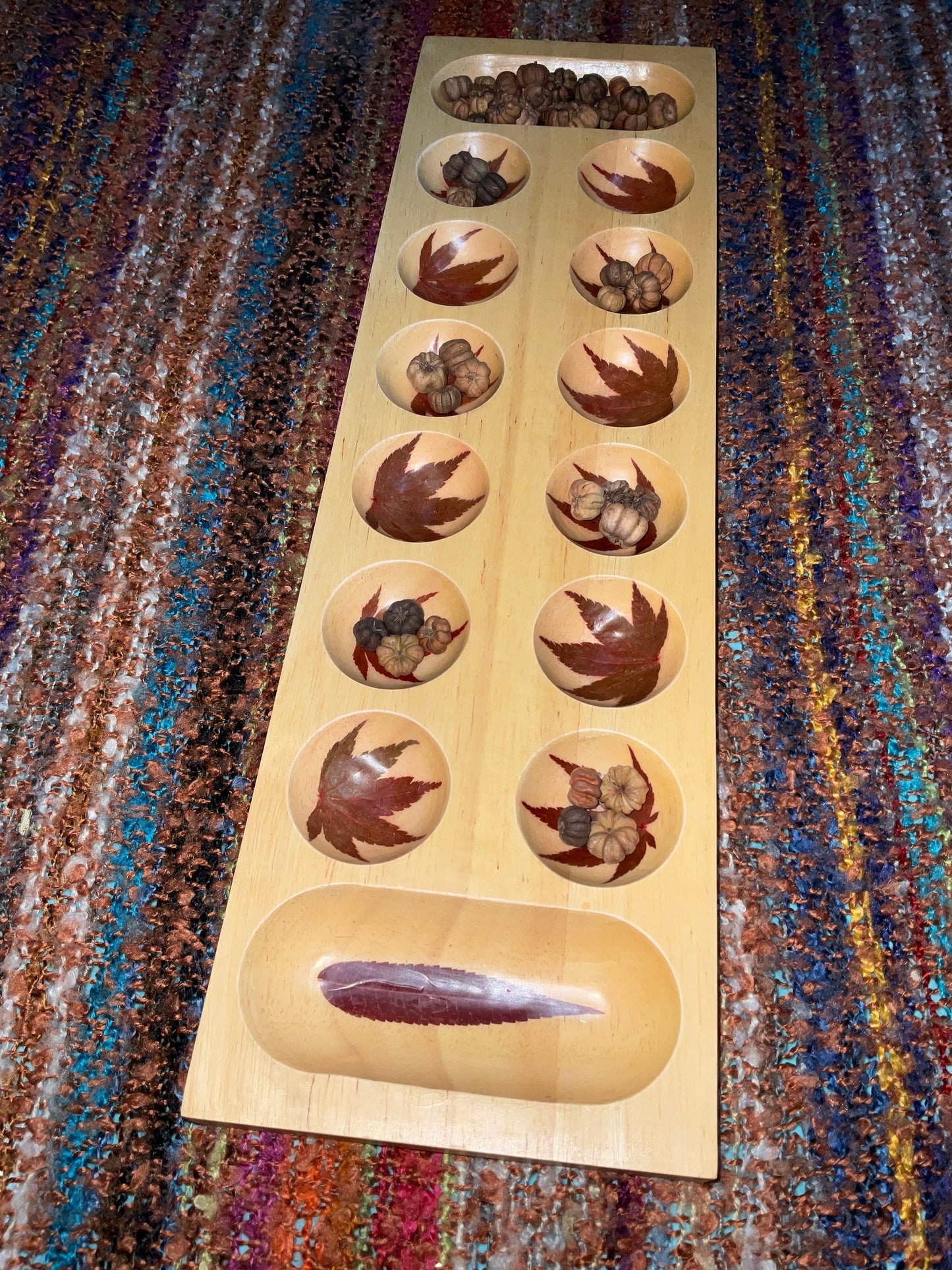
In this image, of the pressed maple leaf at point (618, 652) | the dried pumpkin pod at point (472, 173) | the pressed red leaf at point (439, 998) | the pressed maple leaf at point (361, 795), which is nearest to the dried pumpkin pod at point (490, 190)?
the dried pumpkin pod at point (472, 173)

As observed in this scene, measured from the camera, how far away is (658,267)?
33.8 inches

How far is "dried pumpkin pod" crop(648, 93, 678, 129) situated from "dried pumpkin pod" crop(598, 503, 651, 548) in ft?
1.50

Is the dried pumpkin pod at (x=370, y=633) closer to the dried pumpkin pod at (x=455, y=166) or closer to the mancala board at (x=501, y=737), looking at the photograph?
the mancala board at (x=501, y=737)

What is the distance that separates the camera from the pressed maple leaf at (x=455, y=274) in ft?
2.96

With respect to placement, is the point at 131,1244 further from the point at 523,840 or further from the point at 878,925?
the point at 878,925

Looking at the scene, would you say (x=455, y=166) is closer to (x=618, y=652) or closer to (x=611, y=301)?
(x=611, y=301)

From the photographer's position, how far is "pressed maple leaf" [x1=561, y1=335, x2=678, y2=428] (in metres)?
0.84

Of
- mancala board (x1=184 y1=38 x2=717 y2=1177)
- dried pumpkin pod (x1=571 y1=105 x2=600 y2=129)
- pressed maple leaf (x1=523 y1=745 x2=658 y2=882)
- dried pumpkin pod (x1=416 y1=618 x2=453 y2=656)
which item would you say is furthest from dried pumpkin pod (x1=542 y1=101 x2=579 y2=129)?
pressed maple leaf (x1=523 y1=745 x2=658 y2=882)

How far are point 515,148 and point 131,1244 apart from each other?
0.96 m

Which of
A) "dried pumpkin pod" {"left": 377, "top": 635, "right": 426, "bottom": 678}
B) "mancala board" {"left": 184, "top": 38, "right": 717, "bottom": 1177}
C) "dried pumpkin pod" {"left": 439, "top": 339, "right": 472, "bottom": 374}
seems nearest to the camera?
"mancala board" {"left": 184, "top": 38, "right": 717, "bottom": 1177}

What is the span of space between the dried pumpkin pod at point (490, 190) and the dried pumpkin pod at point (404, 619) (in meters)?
0.42

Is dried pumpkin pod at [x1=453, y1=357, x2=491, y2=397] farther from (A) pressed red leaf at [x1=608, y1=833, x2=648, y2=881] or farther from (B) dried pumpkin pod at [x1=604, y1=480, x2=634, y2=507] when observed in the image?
(A) pressed red leaf at [x1=608, y1=833, x2=648, y2=881]

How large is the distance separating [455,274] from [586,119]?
227mm

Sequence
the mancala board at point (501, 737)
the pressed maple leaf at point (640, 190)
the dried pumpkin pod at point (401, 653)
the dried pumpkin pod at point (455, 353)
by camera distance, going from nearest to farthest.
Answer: the mancala board at point (501, 737)
the dried pumpkin pod at point (401, 653)
the dried pumpkin pod at point (455, 353)
the pressed maple leaf at point (640, 190)
